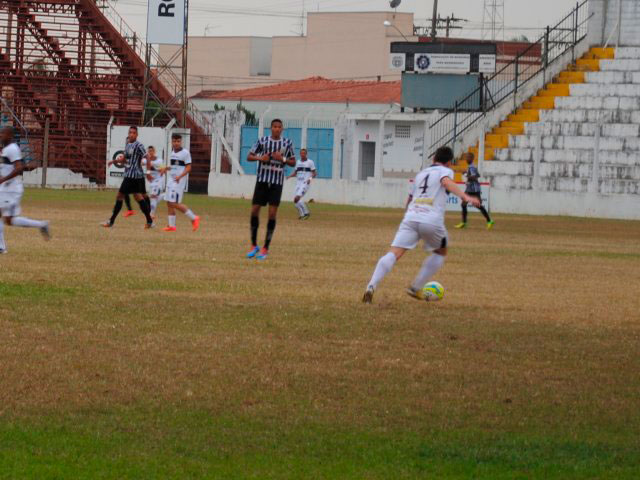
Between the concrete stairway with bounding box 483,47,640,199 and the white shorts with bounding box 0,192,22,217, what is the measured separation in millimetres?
26374

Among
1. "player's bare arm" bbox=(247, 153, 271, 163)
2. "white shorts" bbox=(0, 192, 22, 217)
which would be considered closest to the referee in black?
"player's bare arm" bbox=(247, 153, 271, 163)

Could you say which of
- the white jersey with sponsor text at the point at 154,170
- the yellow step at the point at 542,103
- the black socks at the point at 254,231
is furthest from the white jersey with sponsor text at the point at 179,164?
the yellow step at the point at 542,103

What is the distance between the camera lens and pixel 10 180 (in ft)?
65.5

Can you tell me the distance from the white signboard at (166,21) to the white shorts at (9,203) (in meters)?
43.5

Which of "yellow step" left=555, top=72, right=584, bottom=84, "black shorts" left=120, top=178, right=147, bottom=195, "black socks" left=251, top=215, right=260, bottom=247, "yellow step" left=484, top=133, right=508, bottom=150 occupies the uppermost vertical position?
"yellow step" left=555, top=72, right=584, bottom=84

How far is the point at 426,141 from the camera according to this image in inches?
1943

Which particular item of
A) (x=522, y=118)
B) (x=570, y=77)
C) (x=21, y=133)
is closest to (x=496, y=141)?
(x=522, y=118)

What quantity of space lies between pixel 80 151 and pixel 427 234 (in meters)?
47.4

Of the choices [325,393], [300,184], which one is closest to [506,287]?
[325,393]

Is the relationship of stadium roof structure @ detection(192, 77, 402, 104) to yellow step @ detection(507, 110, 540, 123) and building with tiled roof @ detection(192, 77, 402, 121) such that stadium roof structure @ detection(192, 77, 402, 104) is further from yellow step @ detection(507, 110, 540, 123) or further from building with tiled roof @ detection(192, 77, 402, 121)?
yellow step @ detection(507, 110, 540, 123)

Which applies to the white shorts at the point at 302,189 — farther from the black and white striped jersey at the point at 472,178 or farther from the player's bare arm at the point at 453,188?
the player's bare arm at the point at 453,188

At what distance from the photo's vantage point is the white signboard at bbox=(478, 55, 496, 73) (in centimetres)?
5938

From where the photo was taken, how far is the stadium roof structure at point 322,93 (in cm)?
8556

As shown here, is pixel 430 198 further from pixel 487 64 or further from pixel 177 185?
pixel 487 64
